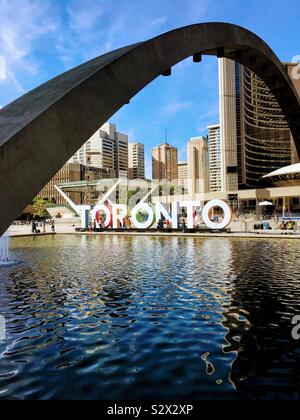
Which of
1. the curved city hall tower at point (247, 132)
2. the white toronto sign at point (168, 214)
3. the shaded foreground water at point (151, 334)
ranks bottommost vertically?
the shaded foreground water at point (151, 334)

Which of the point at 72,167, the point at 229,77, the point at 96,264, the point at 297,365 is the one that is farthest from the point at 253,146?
the point at 297,365

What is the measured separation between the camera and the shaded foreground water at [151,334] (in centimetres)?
493

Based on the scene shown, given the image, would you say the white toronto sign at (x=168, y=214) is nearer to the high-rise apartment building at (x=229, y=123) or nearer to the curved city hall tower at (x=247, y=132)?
the curved city hall tower at (x=247, y=132)

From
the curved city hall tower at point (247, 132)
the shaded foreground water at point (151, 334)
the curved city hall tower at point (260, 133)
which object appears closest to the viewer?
the shaded foreground water at point (151, 334)

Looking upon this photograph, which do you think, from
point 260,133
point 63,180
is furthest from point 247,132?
point 63,180

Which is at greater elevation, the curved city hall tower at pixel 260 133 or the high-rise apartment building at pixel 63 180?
the curved city hall tower at pixel 260 133

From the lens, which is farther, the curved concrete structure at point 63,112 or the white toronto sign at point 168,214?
the white toronto sign at point 168,214

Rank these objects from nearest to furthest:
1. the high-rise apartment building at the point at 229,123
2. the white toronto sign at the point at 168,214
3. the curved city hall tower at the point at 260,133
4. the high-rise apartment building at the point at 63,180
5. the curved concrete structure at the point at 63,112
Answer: the curved concrete structure at the point at 63,112 → the white toronto sign at the point at 168,214 → the high-rise apartment building at the point at 229,123 → the curved city hall tower at the point at 260,133 → the high-rise apartment building at the point at 63,180

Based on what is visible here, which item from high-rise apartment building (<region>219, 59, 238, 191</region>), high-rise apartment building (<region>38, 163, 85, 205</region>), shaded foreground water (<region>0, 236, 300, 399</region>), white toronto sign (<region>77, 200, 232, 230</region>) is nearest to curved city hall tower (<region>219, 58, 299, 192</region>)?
high-rise apartment building (<region>219, 59, 238, 191</region>)

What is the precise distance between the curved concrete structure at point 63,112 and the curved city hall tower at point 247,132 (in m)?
120

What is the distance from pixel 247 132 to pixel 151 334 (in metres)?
133

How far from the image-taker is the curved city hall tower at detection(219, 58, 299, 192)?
12462 centimetres

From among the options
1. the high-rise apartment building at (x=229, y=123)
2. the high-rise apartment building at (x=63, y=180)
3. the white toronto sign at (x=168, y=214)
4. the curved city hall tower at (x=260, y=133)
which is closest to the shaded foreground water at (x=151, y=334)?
the white toronto sign at (x=168, y=214)

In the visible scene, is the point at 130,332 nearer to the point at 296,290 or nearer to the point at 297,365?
the point at 297,365
